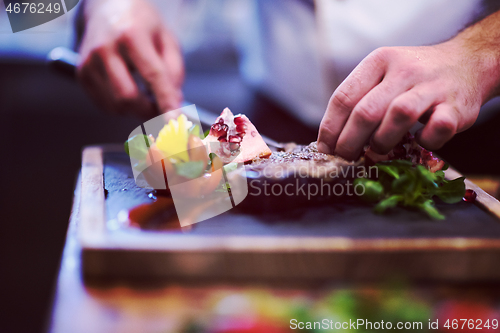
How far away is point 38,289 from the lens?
1720mm

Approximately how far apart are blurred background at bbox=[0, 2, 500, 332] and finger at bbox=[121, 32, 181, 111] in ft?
2.05

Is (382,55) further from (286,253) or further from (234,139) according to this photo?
(286,253)

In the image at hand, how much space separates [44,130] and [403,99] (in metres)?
1.82

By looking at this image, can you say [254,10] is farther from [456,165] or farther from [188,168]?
[188,168]

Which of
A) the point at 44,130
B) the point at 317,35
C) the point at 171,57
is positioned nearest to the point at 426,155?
the point at 317,35

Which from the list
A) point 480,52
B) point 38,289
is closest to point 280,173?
point 480,52

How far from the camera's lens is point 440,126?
613 millimetres

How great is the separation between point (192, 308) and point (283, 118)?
0.98 meters

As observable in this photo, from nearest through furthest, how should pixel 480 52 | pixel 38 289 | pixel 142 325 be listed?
pixel 142 325 → pixel 480 52 → pixel 38 289

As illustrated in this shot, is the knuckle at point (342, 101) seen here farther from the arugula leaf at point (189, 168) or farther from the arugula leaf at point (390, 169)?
the arugula leaf at point (189, 168)

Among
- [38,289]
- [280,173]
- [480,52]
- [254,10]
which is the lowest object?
[38,289]

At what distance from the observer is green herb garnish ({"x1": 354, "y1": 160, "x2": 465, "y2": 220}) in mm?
587

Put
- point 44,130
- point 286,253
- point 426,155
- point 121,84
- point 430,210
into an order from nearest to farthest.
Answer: point 286,253 < point 430,210 < point 426,155 < point 121,84 < point 44,130

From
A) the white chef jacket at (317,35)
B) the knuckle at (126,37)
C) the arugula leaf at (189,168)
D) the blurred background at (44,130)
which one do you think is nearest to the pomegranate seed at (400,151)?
the white chef jacket at (317,35)
